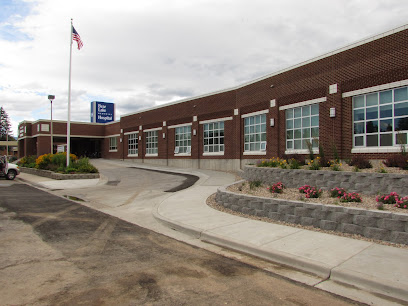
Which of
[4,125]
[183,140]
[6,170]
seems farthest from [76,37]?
[4,125]

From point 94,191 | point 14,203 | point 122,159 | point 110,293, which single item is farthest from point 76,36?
point 110,293

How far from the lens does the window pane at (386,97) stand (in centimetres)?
1407

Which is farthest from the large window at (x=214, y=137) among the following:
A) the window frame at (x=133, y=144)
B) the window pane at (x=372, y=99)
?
the window frame at (x=133, y=144)

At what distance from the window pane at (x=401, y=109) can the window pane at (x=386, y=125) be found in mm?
459

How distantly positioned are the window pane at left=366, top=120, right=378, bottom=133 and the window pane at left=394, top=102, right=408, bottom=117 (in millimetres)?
989

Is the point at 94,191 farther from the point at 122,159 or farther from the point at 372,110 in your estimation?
the point at 122,159

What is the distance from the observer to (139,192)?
14.8m

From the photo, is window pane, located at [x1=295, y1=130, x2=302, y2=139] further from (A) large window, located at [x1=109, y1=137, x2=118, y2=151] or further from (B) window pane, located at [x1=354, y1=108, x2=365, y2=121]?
(A) large window, located at [x1=109, y1=137, x2=118, y2=151]

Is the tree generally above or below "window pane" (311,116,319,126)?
above

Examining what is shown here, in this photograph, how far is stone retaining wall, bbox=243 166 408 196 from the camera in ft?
27.8

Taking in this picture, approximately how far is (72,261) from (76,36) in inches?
842

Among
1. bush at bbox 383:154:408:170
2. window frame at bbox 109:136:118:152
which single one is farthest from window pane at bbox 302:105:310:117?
window frame at bbox 109:136:118:152

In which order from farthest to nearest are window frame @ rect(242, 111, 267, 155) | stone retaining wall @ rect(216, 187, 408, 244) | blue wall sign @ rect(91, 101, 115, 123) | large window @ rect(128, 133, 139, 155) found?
1. blue wall sign @ rect(91, 101, 115, 123)
2. large window @ rect(128, 133, 139, 155)
3. window frame @ rect(242, 111, 267, 155)
4. stone retaining wall @ rect(216, 187, 408, 244)

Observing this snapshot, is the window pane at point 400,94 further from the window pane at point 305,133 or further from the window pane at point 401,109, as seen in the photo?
the window pane at point 305,133
